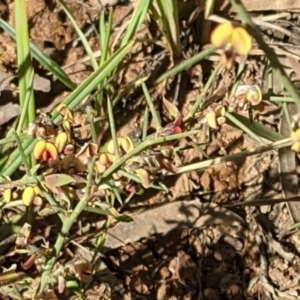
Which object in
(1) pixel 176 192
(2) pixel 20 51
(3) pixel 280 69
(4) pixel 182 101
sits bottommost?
(1) pixel 176 192

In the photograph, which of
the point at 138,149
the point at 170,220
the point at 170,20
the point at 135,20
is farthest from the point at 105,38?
the point at 138,149

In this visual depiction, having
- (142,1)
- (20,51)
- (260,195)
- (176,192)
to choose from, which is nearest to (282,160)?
(260,195)

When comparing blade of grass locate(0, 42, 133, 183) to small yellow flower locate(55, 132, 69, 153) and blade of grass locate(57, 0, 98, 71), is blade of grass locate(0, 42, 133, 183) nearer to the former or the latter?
blade of grass locate(57, 0, 98, 71)

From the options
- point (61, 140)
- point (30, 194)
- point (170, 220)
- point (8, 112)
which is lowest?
point (170, 220)

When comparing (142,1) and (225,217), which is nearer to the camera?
(142,1)

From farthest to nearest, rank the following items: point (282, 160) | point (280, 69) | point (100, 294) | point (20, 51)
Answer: point (282, 160), point (100, 294), point (20, 51), point (280, 69)

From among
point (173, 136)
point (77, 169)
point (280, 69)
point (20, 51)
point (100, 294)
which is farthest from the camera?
point (100, 294)

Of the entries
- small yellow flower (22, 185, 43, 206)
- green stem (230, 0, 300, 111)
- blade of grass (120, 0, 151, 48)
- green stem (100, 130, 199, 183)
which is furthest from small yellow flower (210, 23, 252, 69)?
blade of grass (120, 0, 151, 48)

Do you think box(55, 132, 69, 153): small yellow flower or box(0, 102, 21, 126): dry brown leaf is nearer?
box(55, 132, 69, 153): small yellow flower

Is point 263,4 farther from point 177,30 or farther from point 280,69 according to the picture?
point 280,69

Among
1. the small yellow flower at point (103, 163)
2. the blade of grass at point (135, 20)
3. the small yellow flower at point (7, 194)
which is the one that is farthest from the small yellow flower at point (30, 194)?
the blade of grass at point (135, 20)

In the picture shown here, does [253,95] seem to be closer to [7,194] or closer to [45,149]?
[45,149]
